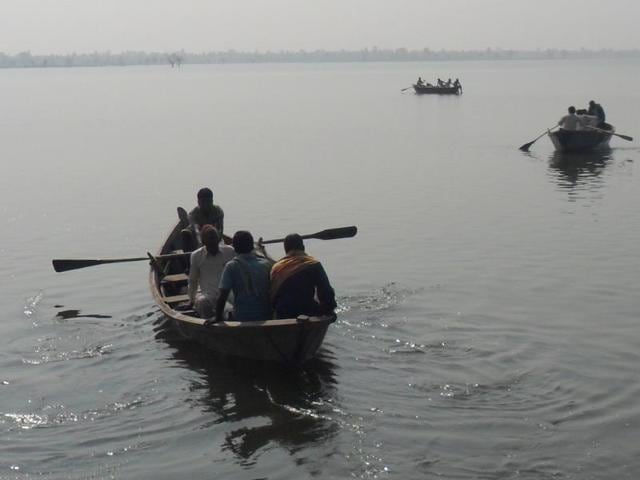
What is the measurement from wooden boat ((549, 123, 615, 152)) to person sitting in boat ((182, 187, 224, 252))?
19843mm

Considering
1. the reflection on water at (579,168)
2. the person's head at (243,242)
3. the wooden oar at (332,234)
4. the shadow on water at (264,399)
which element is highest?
the person's head at (243,242)

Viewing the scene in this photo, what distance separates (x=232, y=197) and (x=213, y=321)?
48.3ft

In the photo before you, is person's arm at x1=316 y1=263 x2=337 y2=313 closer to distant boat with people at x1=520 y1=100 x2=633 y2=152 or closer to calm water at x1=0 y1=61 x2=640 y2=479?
calm water at x1=0 y1=61 x2=640 y2=479

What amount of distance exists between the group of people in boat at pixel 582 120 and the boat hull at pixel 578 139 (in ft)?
0.82

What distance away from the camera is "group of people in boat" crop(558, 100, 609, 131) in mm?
32375

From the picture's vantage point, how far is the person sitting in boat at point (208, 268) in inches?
470

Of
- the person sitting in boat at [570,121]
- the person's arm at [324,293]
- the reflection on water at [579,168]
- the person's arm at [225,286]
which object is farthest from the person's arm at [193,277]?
the person sitting in boat at [570,121]

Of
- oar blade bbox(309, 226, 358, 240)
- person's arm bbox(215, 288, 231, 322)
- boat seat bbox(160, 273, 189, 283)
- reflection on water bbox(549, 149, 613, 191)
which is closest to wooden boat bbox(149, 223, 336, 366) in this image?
person's arm bbox(215, 288, 231, 322)

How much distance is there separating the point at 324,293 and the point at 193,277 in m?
2.11

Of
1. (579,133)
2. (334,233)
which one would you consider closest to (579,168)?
(579,133)

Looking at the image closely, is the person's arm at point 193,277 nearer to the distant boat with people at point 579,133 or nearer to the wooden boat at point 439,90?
the distant boat with people at point 579,133

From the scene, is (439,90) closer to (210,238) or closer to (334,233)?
(334,233)

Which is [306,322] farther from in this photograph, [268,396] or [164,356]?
[164,356]

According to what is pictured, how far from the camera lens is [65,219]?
22.9 metres
